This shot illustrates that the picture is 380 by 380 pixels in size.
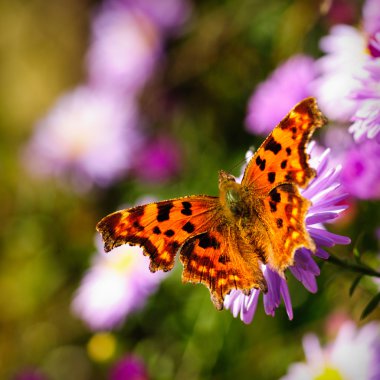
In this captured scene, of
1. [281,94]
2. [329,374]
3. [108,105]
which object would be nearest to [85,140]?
[108,105]

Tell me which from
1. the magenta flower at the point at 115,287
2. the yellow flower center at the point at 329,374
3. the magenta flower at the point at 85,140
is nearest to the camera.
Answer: the yellow flower center at the point at 329,374

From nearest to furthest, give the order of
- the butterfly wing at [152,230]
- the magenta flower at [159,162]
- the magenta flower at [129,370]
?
the butterfly wing at [152,230], the magenta flower at [129,370], the magenta flower at [159,162]

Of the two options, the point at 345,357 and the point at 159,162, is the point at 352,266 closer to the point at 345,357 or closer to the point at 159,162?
the point at 345,357

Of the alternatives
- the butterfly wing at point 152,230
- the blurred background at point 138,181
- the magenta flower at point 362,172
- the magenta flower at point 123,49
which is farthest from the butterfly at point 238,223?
the magenta flower at point 123,49

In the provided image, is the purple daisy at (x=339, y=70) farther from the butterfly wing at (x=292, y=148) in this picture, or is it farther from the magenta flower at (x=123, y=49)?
the magenta flower at (x=123, y=49)

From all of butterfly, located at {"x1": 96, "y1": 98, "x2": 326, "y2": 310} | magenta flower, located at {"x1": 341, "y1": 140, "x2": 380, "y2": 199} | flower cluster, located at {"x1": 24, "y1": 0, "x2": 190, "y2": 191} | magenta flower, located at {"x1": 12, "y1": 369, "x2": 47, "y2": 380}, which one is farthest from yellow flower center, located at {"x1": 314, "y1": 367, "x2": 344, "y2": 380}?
flower cluster, located at {"x1": 24, "y1": 0, "x2": 190, "y2": 191}

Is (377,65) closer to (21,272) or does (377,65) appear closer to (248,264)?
(248,264)

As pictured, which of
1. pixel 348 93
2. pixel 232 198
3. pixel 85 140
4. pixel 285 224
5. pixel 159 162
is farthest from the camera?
pixel 85 140

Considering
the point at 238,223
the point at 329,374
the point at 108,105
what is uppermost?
the point at 108,105
